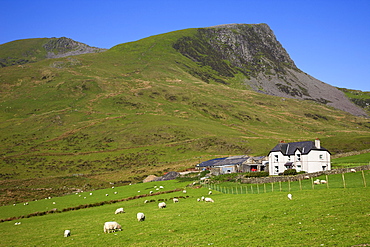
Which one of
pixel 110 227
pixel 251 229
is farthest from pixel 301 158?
pixel 251 229

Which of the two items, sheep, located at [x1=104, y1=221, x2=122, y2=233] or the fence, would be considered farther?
the fence

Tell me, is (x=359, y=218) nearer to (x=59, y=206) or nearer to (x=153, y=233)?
(x=153, y=233)

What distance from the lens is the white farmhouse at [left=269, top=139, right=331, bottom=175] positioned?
75.5 metres

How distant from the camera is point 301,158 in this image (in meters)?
78.1

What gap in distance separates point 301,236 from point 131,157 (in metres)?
138

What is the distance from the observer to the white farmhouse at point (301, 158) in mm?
75469

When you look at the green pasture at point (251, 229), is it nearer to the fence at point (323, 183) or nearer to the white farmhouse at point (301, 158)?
the fence at point (323, 183)

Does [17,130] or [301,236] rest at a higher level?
[17,130]

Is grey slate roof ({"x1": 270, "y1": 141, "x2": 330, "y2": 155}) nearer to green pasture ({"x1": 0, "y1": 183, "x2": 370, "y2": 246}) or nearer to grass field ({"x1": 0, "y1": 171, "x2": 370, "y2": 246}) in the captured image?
grass field ({"x1": 0, "y1": 171, "x2": 370, "y2": 246})

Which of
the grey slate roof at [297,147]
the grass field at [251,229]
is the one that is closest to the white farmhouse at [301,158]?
the grey slate roof at [297,147]

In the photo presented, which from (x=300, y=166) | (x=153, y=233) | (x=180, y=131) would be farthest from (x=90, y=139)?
(x=153, y=233)

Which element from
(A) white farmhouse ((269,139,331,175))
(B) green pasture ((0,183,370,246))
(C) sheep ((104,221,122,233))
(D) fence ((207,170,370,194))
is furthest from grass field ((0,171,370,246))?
(A) white farmhouse ((269,139,331,175))

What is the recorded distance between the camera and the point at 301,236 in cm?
1825

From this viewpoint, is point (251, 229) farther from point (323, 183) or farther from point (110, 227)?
point (323, 183)
